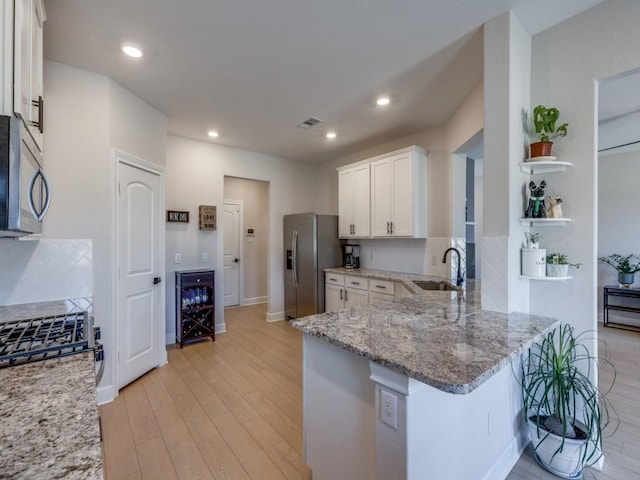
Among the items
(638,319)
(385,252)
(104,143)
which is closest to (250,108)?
(104,143)

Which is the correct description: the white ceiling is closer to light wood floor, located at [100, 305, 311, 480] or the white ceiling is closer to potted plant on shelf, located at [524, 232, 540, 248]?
potted plant on shelf, located at [524, 232, 540, 248]

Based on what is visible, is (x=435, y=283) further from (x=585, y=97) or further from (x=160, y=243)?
(x=160, y=243)

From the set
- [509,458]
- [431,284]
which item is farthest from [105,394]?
[431,284]

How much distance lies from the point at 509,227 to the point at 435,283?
1651 mm

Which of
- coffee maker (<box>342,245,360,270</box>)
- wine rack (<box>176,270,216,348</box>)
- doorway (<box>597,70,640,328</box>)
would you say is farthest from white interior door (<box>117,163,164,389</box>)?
doorway (<box>597,70,640,328</box>)

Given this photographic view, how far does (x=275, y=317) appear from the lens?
16.2ft

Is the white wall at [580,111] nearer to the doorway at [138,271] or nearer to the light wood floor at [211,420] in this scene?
the light wood floor at [211,420]

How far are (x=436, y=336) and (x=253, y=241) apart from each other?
17.2ft

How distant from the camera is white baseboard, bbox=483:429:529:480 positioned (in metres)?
1.64

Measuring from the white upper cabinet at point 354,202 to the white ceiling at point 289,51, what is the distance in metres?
1.02

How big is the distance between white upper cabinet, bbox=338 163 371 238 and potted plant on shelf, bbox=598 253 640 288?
12.3ft

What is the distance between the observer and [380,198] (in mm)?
4008

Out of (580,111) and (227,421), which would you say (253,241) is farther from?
(580,111)

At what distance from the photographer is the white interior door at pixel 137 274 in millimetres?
2662
